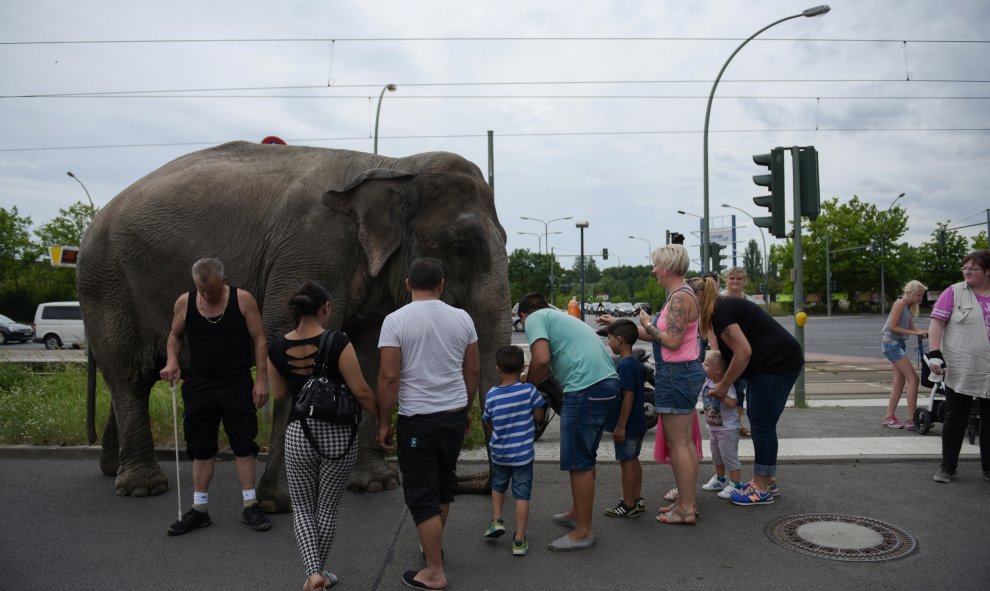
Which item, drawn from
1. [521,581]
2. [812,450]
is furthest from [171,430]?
[812,450]

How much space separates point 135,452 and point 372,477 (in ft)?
6.71

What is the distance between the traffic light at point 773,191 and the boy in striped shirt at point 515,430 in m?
6.62

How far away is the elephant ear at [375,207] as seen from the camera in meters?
5.60

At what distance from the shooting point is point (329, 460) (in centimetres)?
394

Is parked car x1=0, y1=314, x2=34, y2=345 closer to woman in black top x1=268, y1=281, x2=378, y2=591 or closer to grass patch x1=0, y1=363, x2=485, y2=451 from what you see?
grass patch x1=0, y1=363, x2=485, y2=451

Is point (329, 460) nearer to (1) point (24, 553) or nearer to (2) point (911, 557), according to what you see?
(1) point (24, 553)

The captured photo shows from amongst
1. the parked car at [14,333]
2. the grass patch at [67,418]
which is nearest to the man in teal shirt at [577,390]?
the grass patch at [67,418]

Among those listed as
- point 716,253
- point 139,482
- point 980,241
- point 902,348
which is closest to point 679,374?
point 139,482

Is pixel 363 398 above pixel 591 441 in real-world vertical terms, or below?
above

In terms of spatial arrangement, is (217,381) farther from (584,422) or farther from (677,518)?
(677,518)

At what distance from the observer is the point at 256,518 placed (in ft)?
16.6

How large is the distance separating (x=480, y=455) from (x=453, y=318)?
331 centimetres

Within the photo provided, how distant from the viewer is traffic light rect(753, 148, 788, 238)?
386 inches

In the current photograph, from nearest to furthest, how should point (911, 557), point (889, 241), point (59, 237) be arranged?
point (911, 557), point (59, 237), point (889, 241)
